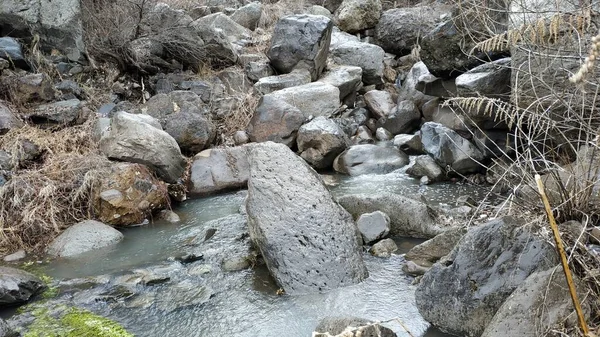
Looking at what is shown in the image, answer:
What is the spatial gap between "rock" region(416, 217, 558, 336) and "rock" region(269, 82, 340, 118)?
5.68 m

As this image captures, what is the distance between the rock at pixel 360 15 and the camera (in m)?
12.7

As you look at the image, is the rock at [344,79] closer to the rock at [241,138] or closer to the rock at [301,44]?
the rock at [301,44]

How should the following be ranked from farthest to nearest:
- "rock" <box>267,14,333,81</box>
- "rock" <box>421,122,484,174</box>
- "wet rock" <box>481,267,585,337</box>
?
"rock" <box>267,14,333,81</box> < "rock" <box>421,122,484,174</box> < "wet rock" <box>481,267,585,337</box>

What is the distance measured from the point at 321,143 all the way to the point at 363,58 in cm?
354

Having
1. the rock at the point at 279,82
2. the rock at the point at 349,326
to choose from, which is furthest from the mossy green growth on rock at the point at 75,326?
the rock at the point at 279,82

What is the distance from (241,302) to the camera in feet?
13.8

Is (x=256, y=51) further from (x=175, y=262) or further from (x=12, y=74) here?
(x=175, y=262)

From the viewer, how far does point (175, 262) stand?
506 cm

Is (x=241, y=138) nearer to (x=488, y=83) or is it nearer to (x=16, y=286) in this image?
(x=488, y=83)

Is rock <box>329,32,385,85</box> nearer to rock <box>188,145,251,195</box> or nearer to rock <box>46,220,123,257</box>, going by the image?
rock <box>188,145,251,195</box>

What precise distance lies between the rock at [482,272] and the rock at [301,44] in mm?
7174

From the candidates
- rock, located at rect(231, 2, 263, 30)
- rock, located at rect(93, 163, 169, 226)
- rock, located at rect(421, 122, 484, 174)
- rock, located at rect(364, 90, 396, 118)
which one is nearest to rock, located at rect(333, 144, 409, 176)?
rock, located at rect(421, 122, 484, 174)

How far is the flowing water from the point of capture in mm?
3816

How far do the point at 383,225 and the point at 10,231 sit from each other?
3.79m
